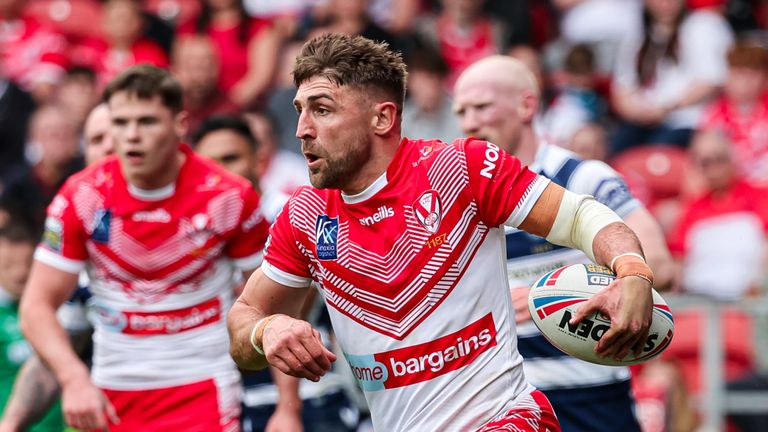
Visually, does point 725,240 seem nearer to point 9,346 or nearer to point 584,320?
point 9,346

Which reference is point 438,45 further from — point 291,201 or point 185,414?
point 291,201

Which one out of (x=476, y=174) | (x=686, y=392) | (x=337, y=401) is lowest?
(x=686, y=392)

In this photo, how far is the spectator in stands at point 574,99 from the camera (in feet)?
39.0

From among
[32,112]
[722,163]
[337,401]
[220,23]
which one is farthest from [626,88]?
[32,112]

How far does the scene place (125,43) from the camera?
1322cm

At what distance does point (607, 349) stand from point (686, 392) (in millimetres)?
5653

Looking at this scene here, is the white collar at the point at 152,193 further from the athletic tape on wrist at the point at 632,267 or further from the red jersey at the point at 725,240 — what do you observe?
the red jersey at the point at 725,240

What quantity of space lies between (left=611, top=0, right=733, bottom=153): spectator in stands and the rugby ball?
731 cm

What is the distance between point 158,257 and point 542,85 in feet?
22.0

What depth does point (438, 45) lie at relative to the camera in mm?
12859

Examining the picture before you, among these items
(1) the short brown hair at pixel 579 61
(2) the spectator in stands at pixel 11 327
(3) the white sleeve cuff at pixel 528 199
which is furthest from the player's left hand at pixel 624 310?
(1) the short brown hair at pixel 579 61

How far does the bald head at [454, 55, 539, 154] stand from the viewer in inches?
265

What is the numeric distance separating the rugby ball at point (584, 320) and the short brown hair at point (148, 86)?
2866 millimetres

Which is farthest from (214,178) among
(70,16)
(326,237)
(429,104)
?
(70,16)
